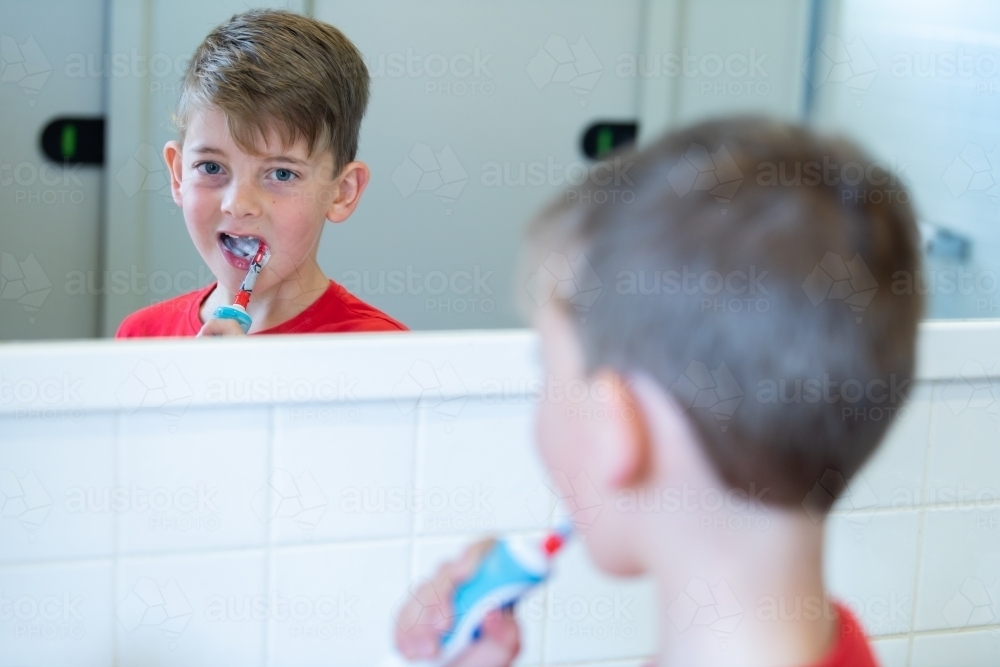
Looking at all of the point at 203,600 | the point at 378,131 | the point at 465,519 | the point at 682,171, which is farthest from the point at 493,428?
the point at 378,131

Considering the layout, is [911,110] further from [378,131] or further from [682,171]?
[682,171]

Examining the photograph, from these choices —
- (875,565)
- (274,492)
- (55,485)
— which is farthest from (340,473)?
(875,565)

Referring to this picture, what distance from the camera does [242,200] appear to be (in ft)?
2.84

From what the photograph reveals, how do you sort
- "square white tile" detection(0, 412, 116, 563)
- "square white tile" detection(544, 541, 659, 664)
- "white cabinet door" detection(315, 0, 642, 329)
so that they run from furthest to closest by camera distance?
"white cabinet door" detection(315, 0, 642, 329) → "square white tile" detection(544, 541, 659, 664) → "square white tile" detection(0, 412, 116, 563)

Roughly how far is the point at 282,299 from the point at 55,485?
0.98ft

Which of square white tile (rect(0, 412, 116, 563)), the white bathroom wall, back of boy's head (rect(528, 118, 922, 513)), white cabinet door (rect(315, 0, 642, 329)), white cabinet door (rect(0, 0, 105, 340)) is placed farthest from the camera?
white cabinet door (rect(315, 0, 642, 329))

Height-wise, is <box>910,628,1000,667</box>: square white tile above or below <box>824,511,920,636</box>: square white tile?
below

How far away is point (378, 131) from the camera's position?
149 cm

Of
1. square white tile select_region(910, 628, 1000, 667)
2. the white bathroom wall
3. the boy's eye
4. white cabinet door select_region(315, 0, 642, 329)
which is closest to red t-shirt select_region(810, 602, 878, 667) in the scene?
square white tile select_region(910, 628, 1000, 667)

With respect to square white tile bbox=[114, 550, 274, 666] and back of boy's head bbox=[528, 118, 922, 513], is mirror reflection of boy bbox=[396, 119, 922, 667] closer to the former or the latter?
back of boy's head bbox=[528, 118, 922, 513]

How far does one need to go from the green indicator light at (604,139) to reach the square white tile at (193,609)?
103 centimetres

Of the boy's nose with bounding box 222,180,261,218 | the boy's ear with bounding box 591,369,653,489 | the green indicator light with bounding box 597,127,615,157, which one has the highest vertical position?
the green indicator light with bounding box 597,127,615,157

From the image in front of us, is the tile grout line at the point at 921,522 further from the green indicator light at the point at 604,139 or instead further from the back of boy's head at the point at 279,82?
the green indicator light at the point at 604,139

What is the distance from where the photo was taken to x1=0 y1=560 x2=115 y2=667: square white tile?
64 cm
